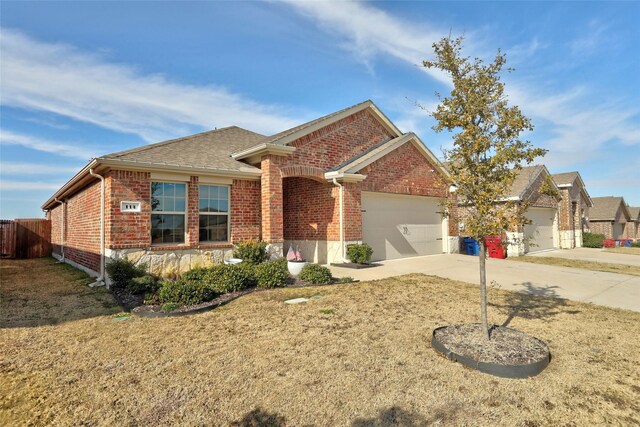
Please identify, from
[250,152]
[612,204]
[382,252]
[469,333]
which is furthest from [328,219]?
[612,204]

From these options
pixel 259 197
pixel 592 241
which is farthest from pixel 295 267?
pixel 592 241

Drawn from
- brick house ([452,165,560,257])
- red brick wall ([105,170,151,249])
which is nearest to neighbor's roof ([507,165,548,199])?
brick house ([452,165,560,257])

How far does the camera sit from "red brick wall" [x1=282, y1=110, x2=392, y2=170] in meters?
11.9

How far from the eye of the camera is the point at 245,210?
11070 mm

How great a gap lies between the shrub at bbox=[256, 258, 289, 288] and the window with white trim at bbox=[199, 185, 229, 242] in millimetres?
2547

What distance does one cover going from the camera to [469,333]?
15.9 feet

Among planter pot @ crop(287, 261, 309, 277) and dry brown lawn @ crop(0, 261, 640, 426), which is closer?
dry brown lawn @ crop(0, 261, 640, 426)

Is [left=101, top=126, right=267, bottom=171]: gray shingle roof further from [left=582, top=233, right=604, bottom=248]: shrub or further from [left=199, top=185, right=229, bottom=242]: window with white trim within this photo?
[left=582, top=233, right=604, bottom=248]: shrub

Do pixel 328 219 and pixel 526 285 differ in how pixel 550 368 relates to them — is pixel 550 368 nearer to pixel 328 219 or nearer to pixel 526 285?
pixel 526 285

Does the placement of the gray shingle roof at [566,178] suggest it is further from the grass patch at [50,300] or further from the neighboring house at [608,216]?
the grass patch at [50,300]

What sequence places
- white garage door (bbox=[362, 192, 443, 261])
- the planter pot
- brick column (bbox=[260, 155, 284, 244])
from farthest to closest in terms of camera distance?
white garage door (bbox=[362, 192, 443, 261])
brick column (bbox=[260, 155, 284, 244])
the planter pot

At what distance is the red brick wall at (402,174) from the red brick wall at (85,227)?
28.4 ft

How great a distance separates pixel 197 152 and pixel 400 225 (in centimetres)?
830

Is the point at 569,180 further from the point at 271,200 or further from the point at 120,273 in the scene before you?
the point at 120,273
